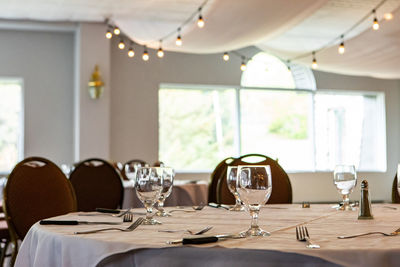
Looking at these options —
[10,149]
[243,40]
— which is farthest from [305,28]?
[10,149]

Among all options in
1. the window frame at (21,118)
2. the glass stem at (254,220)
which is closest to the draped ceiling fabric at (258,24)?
the window frame at (21,118)

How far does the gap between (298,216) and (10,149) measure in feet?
26.1

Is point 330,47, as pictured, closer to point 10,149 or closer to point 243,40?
point 243,40

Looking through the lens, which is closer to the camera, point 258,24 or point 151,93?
point 258,24

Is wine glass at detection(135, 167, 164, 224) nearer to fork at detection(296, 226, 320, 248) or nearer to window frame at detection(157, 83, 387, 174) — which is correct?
fork at detection(296, 226, 320, 248)

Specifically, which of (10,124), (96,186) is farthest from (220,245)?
(10,124)

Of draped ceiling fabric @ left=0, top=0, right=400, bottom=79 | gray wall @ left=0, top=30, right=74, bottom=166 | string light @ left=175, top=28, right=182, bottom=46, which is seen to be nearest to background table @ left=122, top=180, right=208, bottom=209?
draped ceiling fabric @ left=0, top=0, right=400, bottom=79

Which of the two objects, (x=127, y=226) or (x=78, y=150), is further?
(x=78, y=150)

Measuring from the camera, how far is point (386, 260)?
1.28 meters

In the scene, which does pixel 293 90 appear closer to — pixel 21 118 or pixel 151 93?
pixel 151 93

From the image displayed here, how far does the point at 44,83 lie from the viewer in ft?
30.7

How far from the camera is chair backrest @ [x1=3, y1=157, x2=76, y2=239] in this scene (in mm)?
2867

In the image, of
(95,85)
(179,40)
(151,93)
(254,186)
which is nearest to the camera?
(254,186)

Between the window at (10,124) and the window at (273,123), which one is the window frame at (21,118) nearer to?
the window at (10,124)
